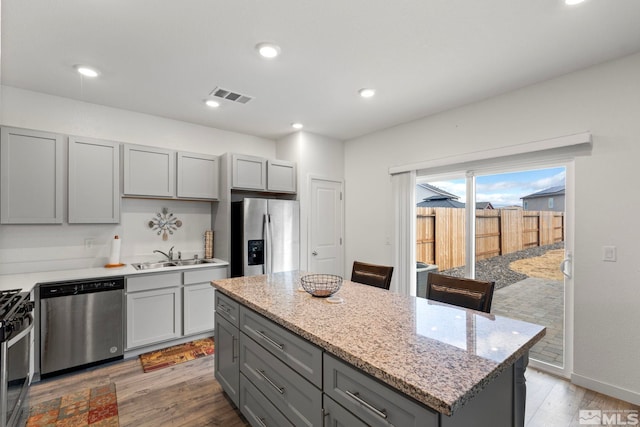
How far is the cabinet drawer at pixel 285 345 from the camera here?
1316 millimetres

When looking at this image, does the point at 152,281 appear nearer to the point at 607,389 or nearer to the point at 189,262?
the point at 189,262

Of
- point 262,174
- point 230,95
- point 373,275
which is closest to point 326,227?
point 262,174

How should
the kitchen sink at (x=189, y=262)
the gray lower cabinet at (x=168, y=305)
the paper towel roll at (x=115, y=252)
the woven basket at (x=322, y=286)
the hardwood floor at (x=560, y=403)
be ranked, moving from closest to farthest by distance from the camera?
the woven basket at (x=322, y=286)
the hardwood floor at (x=560, y=403)
the gray lower cabinet at (x=168, y=305)
the paper towel roll at (x=115, y=252)
the kitchen sink at (x=189, y=262)

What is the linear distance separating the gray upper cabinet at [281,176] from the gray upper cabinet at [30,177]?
2.18 meters

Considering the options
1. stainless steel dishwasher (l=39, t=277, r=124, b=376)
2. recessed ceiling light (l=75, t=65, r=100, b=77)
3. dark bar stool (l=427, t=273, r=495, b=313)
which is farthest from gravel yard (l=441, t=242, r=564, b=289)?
recessed ceiling light (l=75, t=65, r=100, b=77)

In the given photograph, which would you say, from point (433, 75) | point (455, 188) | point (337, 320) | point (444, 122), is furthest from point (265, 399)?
point (444, 122)

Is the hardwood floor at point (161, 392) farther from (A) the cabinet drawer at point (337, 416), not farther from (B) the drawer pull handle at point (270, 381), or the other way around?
(A) the cabinet drawer at point (337, 416)

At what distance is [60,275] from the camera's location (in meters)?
2.75

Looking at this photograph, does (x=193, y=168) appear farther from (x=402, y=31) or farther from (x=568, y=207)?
(x=568, y=207)

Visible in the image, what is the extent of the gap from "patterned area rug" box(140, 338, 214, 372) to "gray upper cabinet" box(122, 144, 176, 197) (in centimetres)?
171

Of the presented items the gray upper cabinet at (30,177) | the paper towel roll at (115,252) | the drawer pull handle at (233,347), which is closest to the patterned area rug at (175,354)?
the paper towel roll at (115,252)

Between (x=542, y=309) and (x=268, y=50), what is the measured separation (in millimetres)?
3388

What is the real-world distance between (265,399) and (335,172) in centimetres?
344

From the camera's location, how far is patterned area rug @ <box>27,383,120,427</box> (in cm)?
204
